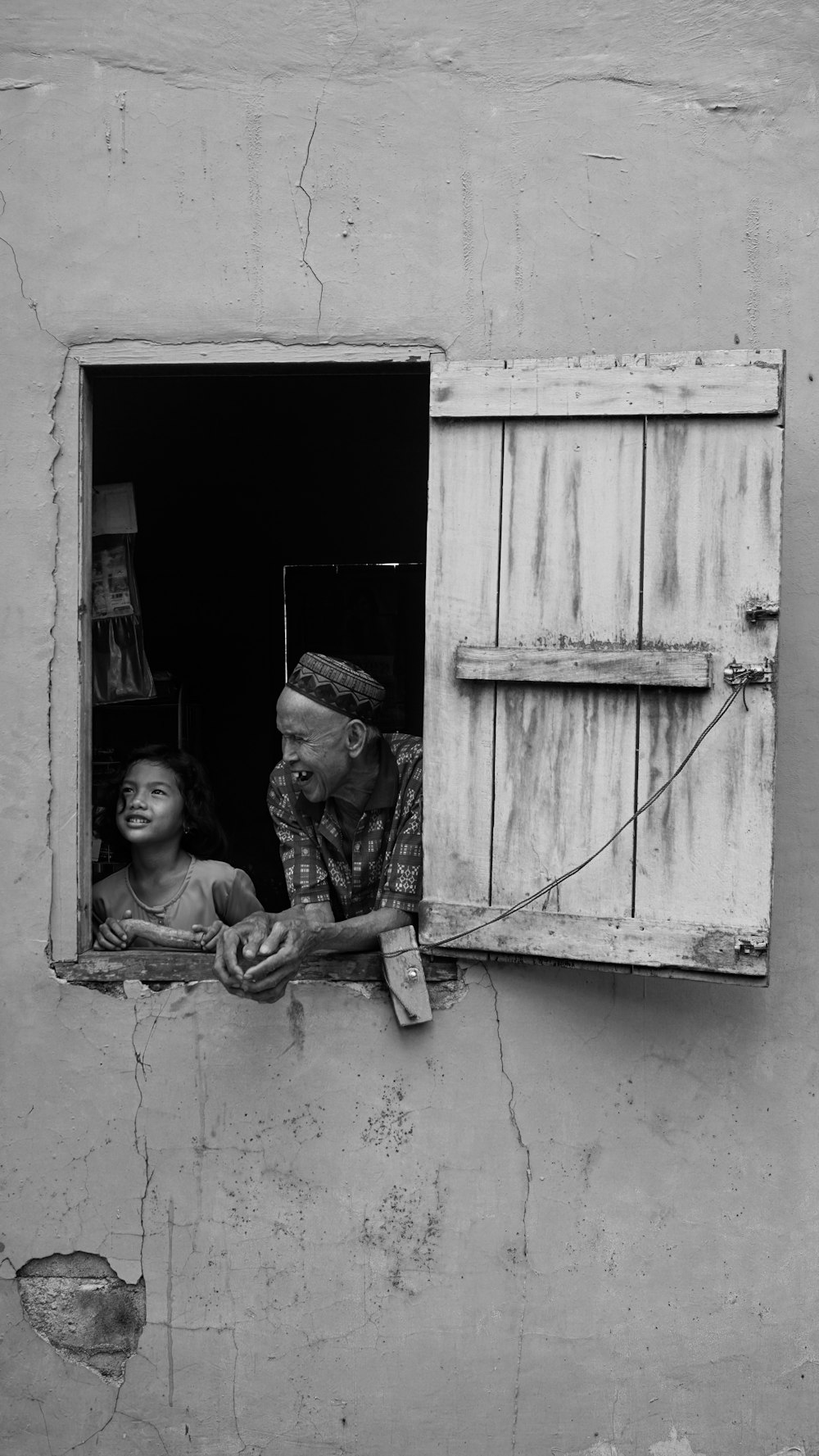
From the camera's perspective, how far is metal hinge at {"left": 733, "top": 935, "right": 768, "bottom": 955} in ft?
8.61

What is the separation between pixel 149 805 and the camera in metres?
3.38

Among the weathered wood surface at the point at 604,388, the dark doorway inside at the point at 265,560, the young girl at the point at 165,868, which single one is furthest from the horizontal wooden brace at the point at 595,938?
the dark doorway inside at the point at 265,560

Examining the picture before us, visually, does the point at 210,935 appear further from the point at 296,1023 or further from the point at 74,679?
the point at 74,679

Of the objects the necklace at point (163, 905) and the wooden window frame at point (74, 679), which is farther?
the necklace at point (163, 905)

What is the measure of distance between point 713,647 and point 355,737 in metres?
1.00

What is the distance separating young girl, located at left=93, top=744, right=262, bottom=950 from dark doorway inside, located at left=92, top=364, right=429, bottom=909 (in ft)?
6.27

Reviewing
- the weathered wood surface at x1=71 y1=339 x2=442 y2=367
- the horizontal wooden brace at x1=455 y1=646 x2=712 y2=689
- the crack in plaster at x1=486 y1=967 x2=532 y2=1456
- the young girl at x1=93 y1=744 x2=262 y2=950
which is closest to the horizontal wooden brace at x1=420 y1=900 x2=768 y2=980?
the crack in plaster at x1=486 y1=967 x2=532 y2=1456

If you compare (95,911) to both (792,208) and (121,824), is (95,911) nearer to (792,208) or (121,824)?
(121,824)

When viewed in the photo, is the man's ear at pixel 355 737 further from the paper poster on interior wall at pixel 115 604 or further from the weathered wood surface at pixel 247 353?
the weathered wood surface at pixel 247 353

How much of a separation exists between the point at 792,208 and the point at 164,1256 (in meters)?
2.87

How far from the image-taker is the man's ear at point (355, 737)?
3236 millimetres

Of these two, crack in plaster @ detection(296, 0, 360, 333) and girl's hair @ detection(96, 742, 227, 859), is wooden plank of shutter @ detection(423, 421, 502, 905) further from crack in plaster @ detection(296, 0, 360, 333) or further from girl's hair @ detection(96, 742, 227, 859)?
girl's hair @ detection(96, 742, 227, 859)

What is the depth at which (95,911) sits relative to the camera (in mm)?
3297

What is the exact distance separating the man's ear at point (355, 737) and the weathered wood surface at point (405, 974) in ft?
1.80
